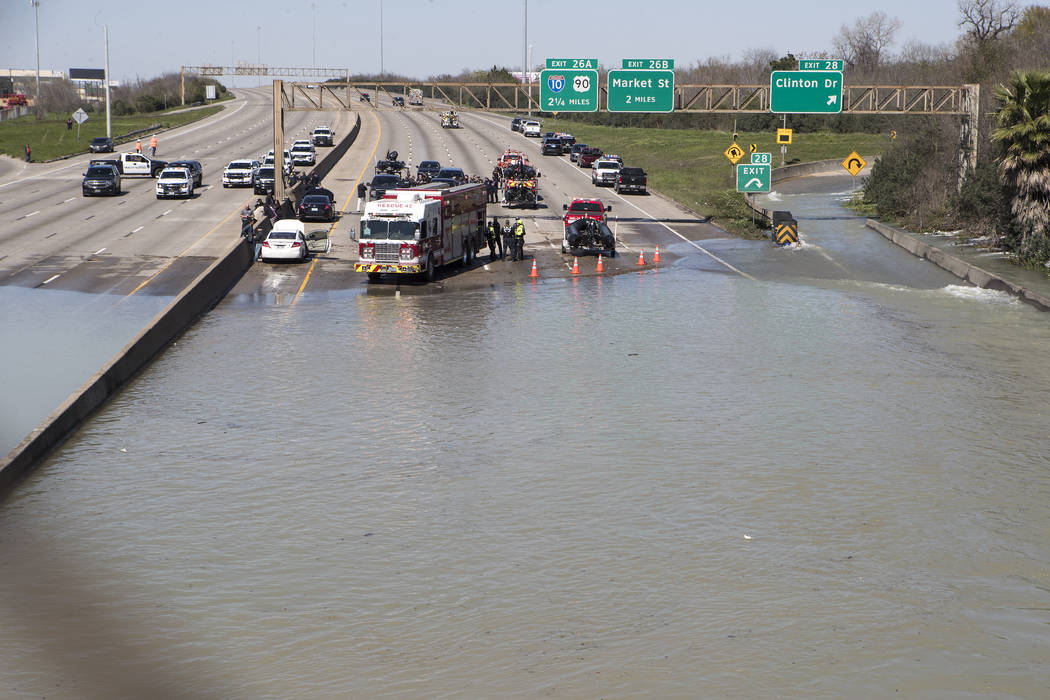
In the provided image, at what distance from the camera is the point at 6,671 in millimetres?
12289

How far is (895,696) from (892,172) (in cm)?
6190

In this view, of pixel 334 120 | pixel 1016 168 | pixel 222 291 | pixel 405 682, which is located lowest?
pixel 405 682

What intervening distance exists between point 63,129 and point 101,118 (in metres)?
17.4

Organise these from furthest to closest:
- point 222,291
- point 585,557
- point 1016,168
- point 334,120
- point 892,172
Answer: point 334,120 < point 892,172 < point 1016,168 < point 222,291 < point 585,557

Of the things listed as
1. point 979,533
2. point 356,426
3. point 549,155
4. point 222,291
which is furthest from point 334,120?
point 979,533

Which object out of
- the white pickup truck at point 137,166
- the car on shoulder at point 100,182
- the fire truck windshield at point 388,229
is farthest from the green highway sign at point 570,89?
the white pickup truck at point 137,166

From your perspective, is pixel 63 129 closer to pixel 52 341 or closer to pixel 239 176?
pixel 239 176

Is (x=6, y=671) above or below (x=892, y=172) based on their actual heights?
below

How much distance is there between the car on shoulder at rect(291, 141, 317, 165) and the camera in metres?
78.7

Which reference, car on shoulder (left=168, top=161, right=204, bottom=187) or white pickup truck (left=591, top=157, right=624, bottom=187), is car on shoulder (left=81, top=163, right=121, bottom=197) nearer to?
car on shoulder (left=168, top=161, right=204, bottom=187)

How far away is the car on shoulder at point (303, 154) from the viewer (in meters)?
78.7

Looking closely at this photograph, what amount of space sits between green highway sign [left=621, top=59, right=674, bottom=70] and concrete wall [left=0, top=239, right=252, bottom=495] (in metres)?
23.9

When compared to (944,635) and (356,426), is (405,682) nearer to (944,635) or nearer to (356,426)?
(944,635)

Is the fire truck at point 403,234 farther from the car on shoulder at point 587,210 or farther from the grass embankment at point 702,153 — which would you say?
the grass embankment at point 702,153
